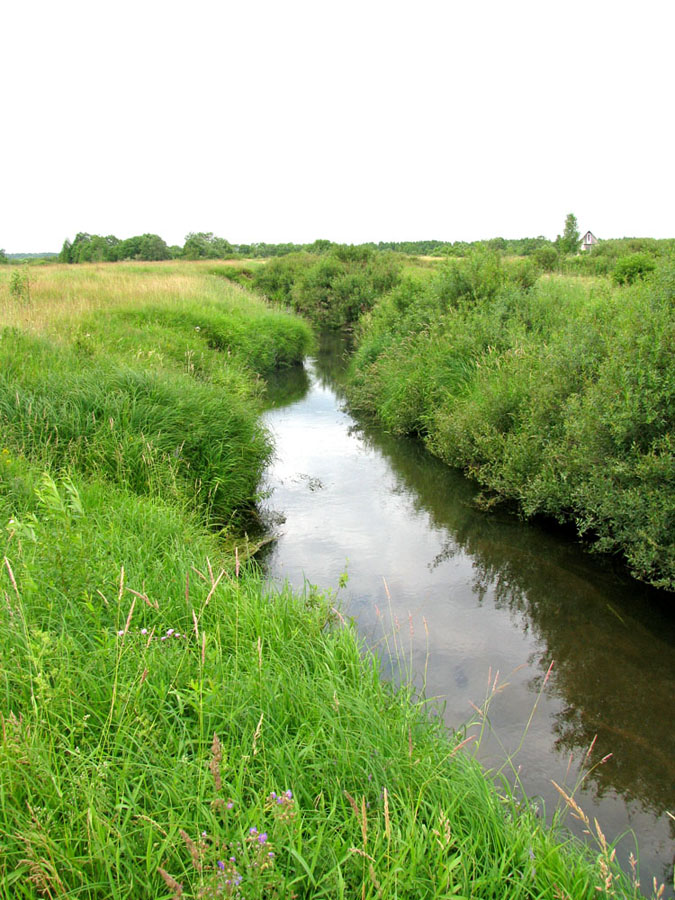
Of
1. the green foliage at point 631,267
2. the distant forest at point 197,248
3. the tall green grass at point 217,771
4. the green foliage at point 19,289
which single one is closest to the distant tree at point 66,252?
the distant forest at point 197,248

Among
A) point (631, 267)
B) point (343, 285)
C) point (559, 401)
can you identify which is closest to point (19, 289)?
point (559, 401)

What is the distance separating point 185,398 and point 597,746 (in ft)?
19.3

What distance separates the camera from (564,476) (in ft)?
22.5

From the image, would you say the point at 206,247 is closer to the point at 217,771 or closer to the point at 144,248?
the point at 144,248

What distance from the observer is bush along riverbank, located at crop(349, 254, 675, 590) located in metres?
6.05

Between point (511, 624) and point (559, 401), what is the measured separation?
3106 mm

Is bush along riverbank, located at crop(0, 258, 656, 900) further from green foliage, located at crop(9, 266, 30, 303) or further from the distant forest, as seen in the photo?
the distant forest

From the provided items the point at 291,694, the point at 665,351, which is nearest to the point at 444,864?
the point at 291,694

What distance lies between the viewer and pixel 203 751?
99.3 inches

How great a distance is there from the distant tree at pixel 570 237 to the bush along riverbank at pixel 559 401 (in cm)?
3645

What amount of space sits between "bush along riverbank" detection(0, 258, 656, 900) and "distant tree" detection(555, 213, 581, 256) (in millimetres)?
46461

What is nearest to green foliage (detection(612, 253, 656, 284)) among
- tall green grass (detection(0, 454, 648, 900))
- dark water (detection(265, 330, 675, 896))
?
dark water (detection(265, 330, 675, 896))

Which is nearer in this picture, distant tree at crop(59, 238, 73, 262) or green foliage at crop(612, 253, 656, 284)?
green foliage at crop(612, 253, 656, 284)

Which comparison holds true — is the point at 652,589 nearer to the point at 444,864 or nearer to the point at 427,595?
the point at 427,595
